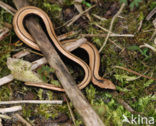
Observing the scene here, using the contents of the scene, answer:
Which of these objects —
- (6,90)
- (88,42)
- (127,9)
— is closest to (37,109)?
(6,90)

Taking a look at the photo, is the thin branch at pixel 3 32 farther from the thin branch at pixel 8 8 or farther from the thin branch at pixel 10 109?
the thin branch at pixel 10 109

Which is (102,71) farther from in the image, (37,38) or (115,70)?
(37,38)

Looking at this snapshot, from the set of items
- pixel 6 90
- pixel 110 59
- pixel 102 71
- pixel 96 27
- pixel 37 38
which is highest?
pixel 96 27

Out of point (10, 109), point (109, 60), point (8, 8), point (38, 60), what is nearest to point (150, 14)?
point (109, 60)

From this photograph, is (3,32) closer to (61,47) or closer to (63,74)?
(61,47)

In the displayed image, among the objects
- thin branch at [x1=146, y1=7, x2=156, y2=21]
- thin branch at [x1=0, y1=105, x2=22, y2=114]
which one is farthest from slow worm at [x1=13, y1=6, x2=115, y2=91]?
thin branch at [x1=146, y1=7, x2=156, y2=21]

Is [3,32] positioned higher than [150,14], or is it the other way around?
[150,14]
